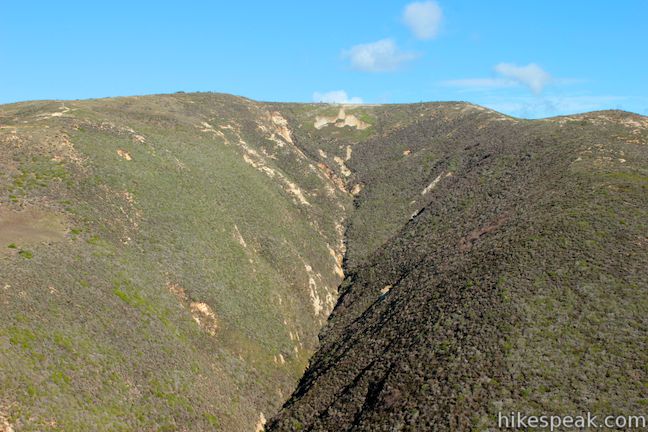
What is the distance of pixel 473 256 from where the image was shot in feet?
156

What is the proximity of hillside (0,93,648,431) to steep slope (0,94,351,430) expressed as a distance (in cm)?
23

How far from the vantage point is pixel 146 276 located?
137 feet

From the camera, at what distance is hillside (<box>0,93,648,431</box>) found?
29.4 m

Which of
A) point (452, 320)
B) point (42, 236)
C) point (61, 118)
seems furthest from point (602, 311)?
point (61, 118)

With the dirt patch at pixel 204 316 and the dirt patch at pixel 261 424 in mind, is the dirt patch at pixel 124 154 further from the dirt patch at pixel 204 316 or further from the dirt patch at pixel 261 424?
the dirt patch at pixel 261 424

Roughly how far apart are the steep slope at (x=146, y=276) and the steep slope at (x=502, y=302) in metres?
6.07

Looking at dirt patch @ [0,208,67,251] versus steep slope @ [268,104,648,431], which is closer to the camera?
steep slope @ [268,104,648,431]

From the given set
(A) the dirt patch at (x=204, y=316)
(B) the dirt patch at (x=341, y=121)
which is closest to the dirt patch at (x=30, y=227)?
(A) the dirt patch at (x=204, y=316)

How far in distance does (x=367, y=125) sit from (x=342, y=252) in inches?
2554

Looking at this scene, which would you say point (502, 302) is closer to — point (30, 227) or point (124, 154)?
point (30, 227)

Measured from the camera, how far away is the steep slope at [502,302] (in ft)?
96.2

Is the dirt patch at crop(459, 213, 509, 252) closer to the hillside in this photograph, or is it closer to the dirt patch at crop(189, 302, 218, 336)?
the hillside

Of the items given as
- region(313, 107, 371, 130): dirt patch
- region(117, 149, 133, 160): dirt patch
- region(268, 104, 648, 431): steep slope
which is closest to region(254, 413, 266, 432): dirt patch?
region(268, 104, 648, 431): steep slope

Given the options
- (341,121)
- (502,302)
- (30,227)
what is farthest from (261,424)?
(341,121)
